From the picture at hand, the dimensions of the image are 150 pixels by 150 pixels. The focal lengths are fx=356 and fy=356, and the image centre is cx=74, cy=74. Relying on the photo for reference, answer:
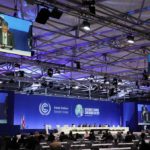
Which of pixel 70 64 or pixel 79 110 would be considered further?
pixel 79 110

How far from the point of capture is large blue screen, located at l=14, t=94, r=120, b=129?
23875 mm

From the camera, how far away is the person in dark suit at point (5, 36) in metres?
7.35

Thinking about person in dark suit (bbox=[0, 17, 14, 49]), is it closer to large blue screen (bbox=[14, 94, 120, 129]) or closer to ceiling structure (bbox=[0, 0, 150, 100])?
ceiling structure (bbox=[0, 0, 150, 100])

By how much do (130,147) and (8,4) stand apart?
619 cm

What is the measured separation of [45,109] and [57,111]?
3.34 ft

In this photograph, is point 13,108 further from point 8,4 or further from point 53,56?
point 8,4

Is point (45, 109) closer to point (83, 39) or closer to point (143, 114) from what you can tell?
point (83, 39)

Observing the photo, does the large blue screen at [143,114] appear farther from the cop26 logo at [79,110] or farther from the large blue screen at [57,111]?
the cop26 logo at [79,110]

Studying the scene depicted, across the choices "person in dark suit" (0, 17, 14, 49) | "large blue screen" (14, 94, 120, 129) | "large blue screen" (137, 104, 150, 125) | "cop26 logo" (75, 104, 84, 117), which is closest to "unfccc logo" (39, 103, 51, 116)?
"large blue screen" (14, 94, 120, 129)

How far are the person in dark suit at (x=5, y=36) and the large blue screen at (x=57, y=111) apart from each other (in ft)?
52.0

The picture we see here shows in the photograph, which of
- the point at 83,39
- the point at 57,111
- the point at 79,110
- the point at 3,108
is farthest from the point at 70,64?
the point at 83,39

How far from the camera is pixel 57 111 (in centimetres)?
2555

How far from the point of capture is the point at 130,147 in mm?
11125

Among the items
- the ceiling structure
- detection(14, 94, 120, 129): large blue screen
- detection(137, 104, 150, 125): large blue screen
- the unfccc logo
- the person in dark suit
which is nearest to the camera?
the person in dark suit
